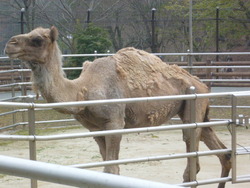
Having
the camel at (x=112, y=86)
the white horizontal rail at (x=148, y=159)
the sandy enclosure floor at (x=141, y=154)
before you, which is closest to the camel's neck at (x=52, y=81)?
the camel at (x=112, y=86)

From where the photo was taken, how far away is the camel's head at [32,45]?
18.8ft

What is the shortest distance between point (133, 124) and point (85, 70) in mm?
853

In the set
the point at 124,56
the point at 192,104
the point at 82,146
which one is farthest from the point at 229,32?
the point at 192,104

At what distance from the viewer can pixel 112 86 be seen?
6070 millimetres

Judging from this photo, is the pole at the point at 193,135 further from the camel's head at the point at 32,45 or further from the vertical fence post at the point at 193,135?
the camel's head at the point at 32,45

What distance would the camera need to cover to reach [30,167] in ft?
4.67

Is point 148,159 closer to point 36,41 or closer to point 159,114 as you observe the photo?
point 159,114

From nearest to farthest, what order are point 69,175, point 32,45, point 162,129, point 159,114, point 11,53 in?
point 69,175, point 162,129, point 11,53, point 32,45, point 159,114

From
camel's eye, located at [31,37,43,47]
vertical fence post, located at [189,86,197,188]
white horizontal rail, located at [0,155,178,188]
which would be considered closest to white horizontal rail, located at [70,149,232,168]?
vertical fence post, located at [189,86,197,188]

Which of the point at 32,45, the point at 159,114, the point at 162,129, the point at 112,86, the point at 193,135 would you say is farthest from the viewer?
the point at 159,114

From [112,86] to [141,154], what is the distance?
266 centimetres

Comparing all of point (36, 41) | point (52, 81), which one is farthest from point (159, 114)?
point (36, 41)

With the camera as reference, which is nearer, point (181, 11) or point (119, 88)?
point (119, 88)

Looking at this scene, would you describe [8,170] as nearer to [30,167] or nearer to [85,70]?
[30,167]
